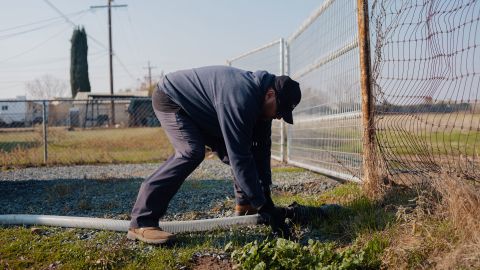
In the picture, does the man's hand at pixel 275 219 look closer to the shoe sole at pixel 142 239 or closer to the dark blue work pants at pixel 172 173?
the dark blue work pants at pixel 172 173

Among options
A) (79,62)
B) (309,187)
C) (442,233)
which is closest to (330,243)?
(442,233)

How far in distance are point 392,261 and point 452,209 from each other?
495mm

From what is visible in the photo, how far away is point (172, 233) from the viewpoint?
3.71 metres

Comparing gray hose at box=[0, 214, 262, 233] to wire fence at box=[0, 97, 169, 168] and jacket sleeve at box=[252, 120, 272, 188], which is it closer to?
jacket sleeve at box=[252, 120, 272, 188]

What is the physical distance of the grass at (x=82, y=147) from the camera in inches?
424

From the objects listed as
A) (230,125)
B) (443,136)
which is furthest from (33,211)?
(443,136)

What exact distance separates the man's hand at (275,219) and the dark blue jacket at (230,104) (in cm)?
12

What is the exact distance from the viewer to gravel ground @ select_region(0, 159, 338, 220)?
4840mm

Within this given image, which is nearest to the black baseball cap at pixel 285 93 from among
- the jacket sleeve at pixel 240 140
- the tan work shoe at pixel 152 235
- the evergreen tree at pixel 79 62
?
the jacket sleeve at pixel 240 140

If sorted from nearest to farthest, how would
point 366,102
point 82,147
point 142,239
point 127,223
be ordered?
1. point 142,239
2. point 127,223
3. point 366,102
4. point 82,147

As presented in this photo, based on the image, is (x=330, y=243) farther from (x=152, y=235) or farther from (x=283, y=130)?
(x=283, y=130)

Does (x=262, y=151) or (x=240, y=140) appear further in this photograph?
(x=262, y=151)

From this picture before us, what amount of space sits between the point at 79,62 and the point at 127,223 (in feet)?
183

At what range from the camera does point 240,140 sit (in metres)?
3.26
